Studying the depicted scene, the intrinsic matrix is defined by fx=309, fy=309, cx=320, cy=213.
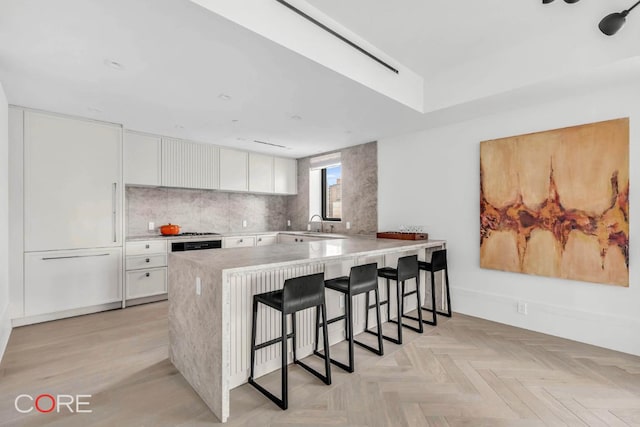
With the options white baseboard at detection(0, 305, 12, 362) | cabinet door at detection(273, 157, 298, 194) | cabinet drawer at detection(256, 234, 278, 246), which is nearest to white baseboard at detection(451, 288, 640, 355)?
cabinet drawer at detection(256, 234, 278, 246)

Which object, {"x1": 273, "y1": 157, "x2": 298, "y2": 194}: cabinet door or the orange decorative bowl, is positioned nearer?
the orange decorative bowl

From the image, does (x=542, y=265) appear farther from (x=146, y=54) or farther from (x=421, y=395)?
(x=146, y=54)

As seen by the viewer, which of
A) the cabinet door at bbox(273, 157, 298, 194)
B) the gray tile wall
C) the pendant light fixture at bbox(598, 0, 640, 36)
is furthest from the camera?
the cabinet door at bbox(273, 157, 298, 194)

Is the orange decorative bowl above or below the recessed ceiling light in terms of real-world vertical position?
below

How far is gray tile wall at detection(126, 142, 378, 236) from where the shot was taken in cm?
466

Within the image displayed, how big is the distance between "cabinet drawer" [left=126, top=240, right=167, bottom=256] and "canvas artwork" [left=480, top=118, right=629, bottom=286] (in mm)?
4074

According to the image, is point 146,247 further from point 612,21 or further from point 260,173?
point 612,21

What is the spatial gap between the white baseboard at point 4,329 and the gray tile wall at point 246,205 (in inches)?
66.6

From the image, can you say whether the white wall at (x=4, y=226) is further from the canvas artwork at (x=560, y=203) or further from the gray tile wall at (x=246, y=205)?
the canvas artwork at (x=560, y=203)

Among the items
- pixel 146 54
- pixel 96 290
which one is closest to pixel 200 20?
pixel 146 54

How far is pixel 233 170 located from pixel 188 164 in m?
0.75

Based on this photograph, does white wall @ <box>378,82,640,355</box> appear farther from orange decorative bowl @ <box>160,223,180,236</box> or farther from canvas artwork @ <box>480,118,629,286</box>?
orange decorative bowl @ <box>160,223,180,236</box>

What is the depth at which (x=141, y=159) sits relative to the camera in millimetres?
4277

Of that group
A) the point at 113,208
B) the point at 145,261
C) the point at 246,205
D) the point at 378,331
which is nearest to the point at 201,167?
the point at 246,205
